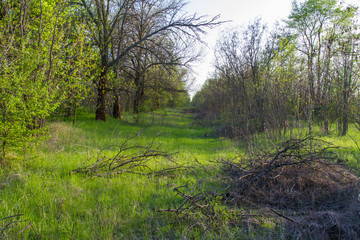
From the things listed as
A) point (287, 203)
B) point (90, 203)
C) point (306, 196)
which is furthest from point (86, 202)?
point (306, 196)

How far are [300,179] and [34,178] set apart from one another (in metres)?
4.74

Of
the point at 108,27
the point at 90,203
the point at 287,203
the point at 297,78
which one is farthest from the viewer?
the point at 108,27

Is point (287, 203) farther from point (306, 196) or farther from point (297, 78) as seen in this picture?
point (297, 78)

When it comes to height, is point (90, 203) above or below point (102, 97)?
below

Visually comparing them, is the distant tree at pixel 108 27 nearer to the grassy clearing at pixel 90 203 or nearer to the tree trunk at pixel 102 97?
the tree trunk at pixel 102 97

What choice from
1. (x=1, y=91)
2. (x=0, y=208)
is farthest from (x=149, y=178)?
(x=1, y=91)

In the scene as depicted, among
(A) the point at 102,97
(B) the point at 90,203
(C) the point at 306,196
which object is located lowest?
(B) the point at 90,203

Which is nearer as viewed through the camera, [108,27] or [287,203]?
[287,203]

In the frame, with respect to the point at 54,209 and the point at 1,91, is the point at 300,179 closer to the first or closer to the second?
the point at 54,209

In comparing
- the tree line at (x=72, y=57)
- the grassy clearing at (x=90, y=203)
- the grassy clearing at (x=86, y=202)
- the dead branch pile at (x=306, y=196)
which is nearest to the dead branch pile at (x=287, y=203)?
the dead branch pile at (x=306, y=196)

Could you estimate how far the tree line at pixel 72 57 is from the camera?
453 centimetres

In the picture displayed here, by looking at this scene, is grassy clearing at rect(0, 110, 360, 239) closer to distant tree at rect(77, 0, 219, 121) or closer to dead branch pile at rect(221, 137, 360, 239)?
dead branch pile at rect(221, 137, 360, 239)

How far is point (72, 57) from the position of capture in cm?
822

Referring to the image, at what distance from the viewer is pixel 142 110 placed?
18328 millimetres
